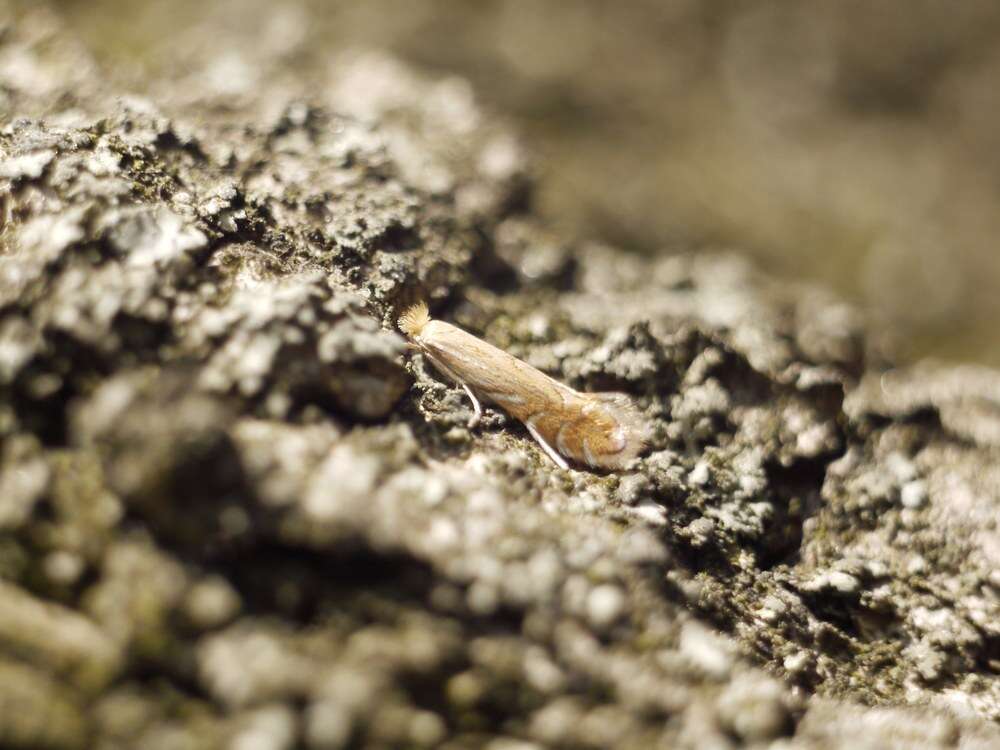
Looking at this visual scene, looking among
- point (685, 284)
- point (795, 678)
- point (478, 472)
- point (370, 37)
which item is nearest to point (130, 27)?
point (370, 37)

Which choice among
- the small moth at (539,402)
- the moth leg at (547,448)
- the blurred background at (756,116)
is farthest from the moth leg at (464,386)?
the blurred background at (756,116)

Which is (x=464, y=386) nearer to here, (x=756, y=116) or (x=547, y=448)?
(x=547, y=448)

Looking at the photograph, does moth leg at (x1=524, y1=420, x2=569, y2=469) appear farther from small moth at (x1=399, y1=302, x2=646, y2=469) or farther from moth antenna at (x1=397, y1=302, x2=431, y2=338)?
moth antenna at (x1=397, y1=302, x2=431, y2=338)

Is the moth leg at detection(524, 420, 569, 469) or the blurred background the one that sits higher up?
the blurred background

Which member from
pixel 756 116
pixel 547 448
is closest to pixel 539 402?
pixel 547 448

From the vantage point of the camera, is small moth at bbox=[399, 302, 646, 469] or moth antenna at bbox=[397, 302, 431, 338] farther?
moth antenna at bbox=[397, 302, 431, 338]

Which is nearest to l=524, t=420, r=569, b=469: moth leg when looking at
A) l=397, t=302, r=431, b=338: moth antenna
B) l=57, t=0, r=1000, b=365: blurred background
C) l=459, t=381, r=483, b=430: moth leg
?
l=459, t=381, r=483, b=430: moth leg

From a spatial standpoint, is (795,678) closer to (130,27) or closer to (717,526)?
(717,526)

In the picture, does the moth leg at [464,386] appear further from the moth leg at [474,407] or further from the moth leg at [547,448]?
the moth leg at [547,448]
